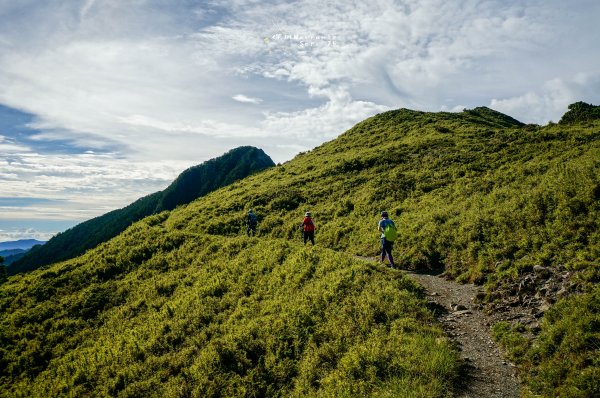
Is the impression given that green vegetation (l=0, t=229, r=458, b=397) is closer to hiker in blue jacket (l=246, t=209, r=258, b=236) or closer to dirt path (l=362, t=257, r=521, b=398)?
dirt path (l=362, t=257, r=521, b=398)

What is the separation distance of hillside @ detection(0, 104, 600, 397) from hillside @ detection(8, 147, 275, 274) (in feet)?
294

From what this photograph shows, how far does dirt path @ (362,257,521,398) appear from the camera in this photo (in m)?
8.34

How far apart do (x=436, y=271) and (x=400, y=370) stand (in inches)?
365

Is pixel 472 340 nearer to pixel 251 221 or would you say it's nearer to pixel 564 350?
pixel 564 350

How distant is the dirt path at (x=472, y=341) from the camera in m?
8.34

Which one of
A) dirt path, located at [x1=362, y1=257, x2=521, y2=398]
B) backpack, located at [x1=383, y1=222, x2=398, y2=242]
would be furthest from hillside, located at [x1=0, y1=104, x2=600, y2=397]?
backpack, located at [x1=383, y1=222, x2=398, y2=242]

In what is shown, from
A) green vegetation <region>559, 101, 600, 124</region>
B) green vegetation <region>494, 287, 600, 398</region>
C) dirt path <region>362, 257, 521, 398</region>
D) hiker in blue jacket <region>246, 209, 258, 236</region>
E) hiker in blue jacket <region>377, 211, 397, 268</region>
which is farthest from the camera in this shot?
green vegetation <region>559, 101, 600, 124</region>

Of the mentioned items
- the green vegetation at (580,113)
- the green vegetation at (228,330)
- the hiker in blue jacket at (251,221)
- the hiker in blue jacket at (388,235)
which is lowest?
the green vegetation at (228,330)

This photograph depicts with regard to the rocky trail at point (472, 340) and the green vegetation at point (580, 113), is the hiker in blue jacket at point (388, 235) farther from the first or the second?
the green vegetation at point (580, 113)

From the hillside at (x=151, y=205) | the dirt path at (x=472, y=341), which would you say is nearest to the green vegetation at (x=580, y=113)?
the dirt path at (x=472, y=341)

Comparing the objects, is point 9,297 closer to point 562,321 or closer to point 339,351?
point 339,351

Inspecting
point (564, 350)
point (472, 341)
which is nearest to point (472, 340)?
point (472, 341)

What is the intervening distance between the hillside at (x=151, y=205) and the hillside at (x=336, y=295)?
3527 inches

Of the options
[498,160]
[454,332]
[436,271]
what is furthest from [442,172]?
[454,332]
